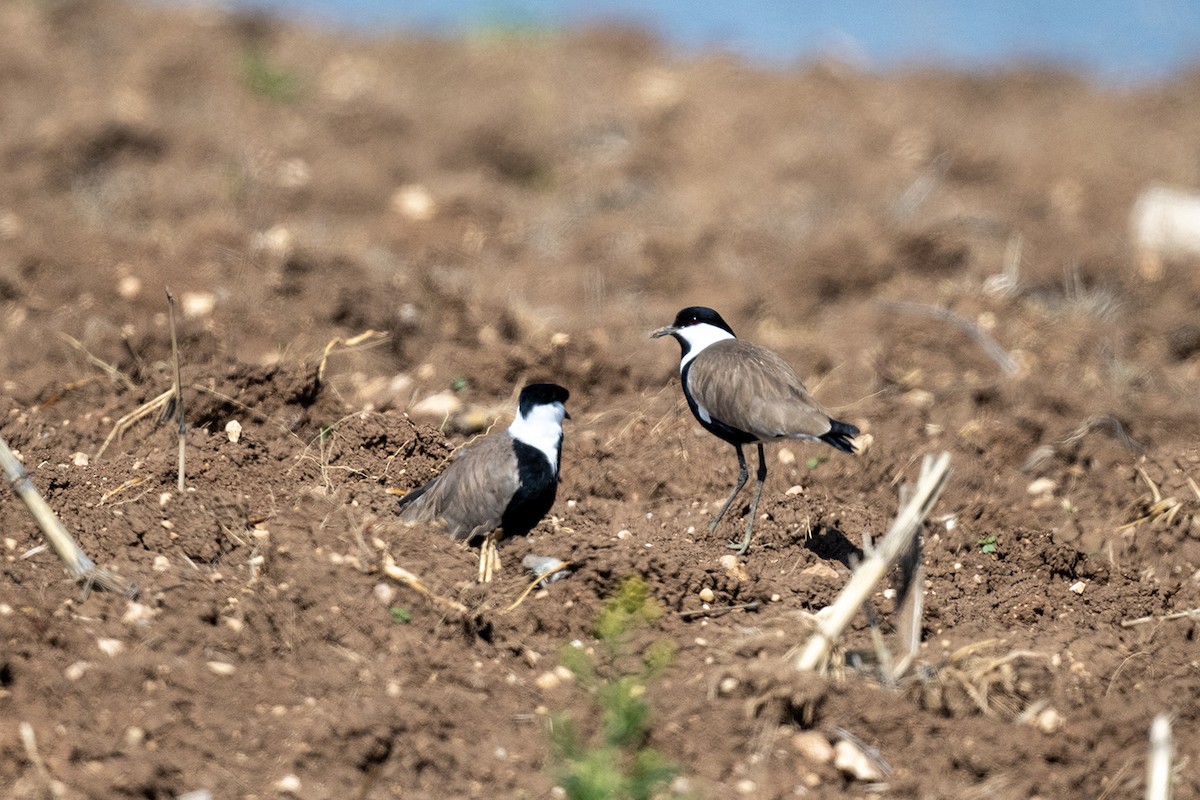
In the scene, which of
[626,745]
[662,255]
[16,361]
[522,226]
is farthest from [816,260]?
[626,745]

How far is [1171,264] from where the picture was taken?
1045 centimetres

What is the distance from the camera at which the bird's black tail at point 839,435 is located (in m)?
5.31

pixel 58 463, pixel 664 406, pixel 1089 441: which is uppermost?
pixel 1089 441

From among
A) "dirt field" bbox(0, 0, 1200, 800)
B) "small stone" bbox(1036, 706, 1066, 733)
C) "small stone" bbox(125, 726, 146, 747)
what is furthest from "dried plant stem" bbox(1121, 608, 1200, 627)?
"small stone" bbox(125, 726, 146, 747)

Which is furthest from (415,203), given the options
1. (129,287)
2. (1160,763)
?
(1160,763)

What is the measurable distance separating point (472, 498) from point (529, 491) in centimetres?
23

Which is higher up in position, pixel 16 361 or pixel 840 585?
pixel 840 585

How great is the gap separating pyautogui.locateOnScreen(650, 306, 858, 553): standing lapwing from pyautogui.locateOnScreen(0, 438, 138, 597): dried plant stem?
245cm

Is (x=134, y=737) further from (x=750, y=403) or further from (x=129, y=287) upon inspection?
(x=129, y=287)

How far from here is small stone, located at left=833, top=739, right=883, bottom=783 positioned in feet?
12.9

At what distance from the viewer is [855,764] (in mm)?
3949

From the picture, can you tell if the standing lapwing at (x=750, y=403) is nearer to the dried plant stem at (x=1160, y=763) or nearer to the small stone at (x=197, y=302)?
the dried plant stem at (x=1160, y=763)

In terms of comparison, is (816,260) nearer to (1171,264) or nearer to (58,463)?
(1171,264)

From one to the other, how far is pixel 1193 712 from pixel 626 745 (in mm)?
1993
